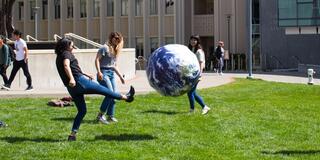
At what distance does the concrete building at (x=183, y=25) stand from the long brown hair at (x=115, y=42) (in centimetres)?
3655

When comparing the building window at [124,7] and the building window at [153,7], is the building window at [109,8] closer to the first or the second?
the building window at [124,7]

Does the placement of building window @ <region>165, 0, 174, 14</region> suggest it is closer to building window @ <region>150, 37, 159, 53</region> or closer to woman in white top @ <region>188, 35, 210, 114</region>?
building window @ <region>150, 37, 159, 53</region>

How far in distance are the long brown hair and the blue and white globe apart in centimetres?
138

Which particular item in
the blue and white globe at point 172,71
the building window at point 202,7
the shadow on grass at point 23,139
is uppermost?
the building window at point 202,7

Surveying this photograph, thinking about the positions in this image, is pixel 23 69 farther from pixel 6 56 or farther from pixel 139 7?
pixel 139 7

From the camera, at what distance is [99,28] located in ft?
201

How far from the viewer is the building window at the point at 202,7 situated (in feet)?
187

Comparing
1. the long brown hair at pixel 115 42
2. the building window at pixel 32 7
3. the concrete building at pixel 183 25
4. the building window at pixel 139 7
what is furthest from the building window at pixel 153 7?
the long brown hair at pixel 115 42

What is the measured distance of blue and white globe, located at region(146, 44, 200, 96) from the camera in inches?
422

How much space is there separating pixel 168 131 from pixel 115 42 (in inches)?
73.8

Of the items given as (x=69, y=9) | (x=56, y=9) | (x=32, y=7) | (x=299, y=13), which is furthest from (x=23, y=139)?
(x=32, y=7)

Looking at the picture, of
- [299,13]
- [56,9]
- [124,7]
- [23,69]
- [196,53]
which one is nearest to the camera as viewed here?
[196,53]

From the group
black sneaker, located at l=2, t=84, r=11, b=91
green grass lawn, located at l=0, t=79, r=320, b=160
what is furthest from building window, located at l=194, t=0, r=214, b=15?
green grass lawn, located at l=0, t=79, r=320, b=160

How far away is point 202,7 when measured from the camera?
2261 inches
